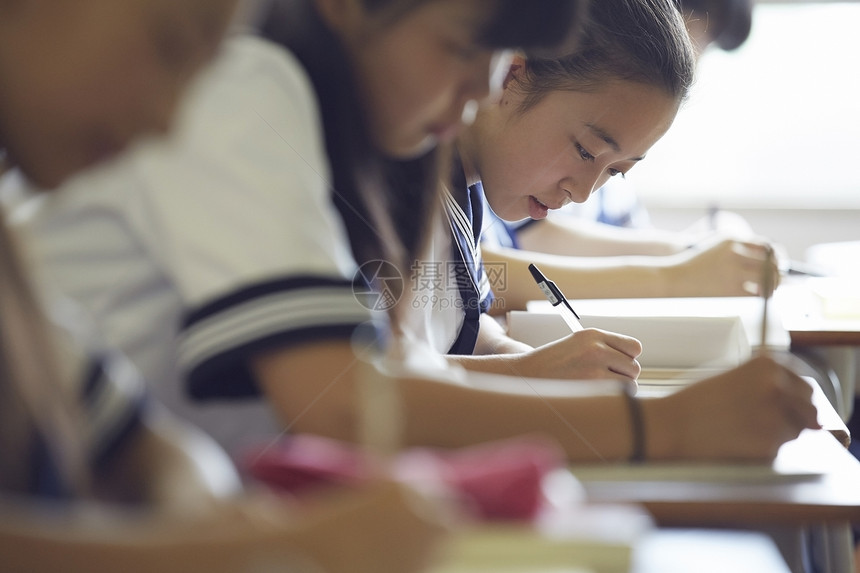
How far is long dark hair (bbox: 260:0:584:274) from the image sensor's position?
1.66 feet

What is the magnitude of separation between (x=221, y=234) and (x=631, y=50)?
55cm

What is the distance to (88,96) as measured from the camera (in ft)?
1.28

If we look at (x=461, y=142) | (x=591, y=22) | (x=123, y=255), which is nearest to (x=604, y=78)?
(x=591, y=22)

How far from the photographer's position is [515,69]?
36.4 inches

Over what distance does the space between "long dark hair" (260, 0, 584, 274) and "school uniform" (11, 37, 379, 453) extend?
0.9 inches

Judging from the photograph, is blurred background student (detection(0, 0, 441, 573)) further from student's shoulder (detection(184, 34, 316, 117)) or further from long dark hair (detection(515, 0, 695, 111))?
long dark hair (detection(515, 0, 695, 111))

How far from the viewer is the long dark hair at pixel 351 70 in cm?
51

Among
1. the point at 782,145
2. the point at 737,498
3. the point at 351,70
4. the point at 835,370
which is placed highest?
the point at 351,70

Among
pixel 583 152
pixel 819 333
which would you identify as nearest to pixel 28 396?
pixel 583 152

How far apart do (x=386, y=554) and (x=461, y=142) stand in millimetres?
743

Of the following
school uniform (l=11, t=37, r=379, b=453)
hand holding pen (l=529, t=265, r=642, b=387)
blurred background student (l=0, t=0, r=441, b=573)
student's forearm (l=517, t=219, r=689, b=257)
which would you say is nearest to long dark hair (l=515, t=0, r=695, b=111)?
hand holding pen (l=529, t=265, r=642, b=387)

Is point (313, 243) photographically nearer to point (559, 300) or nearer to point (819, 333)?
point (559, 300)

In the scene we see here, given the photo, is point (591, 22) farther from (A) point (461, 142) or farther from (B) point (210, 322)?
(B) point (210, 322)

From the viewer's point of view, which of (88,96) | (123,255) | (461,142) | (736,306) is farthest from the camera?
(736,306)
